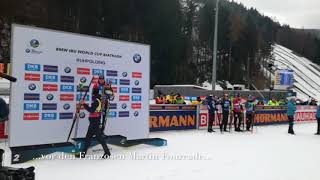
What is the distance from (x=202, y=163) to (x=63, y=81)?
13.9 ft

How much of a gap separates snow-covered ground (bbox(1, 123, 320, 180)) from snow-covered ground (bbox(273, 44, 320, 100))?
7305 centimetres

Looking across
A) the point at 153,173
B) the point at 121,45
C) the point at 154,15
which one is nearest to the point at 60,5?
the point at 154,15

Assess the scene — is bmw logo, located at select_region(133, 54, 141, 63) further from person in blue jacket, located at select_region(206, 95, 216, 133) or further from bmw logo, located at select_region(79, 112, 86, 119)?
person in blue jacket, located at select_region(206, 95, 216, 133)

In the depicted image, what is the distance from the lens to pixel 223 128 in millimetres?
18266

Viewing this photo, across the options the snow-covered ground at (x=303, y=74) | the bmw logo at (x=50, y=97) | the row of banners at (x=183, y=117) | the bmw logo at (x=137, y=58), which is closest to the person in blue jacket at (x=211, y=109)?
the row of banners at (x=183, y=117)

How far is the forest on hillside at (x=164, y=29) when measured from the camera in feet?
125

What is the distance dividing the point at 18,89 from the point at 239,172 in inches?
220

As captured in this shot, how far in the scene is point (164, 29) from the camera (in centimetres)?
5050

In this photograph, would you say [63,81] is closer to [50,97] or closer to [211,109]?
[50,97]

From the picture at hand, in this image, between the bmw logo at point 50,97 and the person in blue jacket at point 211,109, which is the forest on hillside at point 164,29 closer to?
the person in blue jacket at point 211,109

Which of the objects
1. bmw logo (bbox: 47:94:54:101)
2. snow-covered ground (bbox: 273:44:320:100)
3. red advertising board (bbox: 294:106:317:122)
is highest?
snow-covered ground (bbox: 273:44:320:100)

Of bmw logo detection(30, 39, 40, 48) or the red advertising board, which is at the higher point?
bmw logo detection(30, 39, 40, 48)

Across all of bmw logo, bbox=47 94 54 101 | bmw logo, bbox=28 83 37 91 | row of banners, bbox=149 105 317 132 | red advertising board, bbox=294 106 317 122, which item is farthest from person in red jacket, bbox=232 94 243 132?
bmw logo, bbox=28 83 37 91

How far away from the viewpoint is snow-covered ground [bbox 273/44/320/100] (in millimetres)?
89806
